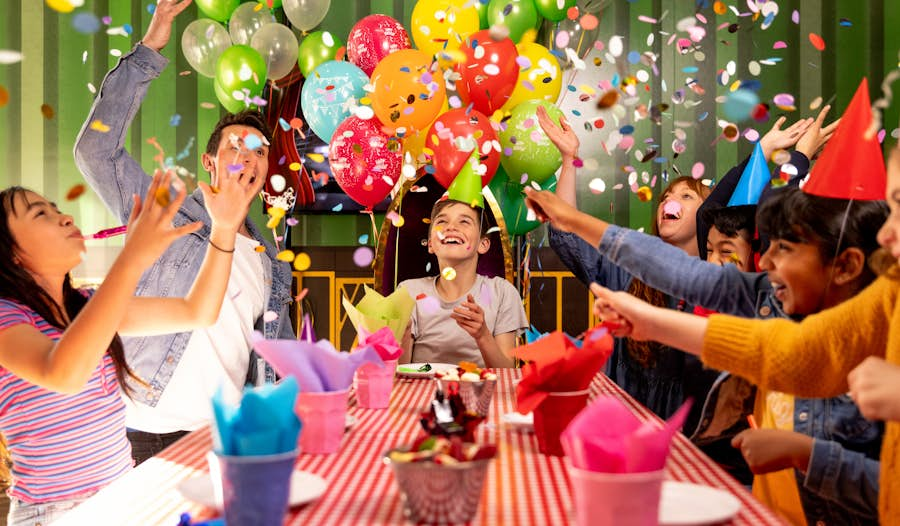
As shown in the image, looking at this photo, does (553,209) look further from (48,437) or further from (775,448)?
(48,437)

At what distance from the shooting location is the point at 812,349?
3.77ft

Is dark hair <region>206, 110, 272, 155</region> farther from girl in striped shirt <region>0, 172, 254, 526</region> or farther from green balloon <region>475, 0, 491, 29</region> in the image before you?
green balloon <region>475, 0, 491, 29</region>

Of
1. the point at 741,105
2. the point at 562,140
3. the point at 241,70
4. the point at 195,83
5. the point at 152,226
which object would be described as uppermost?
the point at 195,83

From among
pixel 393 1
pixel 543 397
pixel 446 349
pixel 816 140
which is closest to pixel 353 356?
pixel 543 397

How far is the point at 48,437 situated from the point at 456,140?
1959 mm

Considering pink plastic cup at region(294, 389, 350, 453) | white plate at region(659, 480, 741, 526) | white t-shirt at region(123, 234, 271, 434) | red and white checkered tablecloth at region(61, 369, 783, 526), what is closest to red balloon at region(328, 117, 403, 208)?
white t-shirt at region(123, 234, 271, 434)

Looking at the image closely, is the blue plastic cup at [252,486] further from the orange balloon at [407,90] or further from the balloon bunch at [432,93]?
the orange balloon at [407,90]

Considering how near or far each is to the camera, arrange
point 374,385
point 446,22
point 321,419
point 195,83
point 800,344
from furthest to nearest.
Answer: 1. point 195,83
2. point 446,22
3. point 374,385
4. point 321,419
5. point 800,344

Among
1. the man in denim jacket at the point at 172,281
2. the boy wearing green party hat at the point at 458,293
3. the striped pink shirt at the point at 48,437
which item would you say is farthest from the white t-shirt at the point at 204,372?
the boy wearing green party hat at the point at 458,293

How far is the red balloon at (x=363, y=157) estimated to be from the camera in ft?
11.4

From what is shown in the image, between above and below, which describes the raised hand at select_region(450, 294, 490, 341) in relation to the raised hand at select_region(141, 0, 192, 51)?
below

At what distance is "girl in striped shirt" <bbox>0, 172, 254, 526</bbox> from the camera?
1398mm

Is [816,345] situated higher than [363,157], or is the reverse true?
[363,157]

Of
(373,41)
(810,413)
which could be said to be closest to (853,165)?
(810,413)
